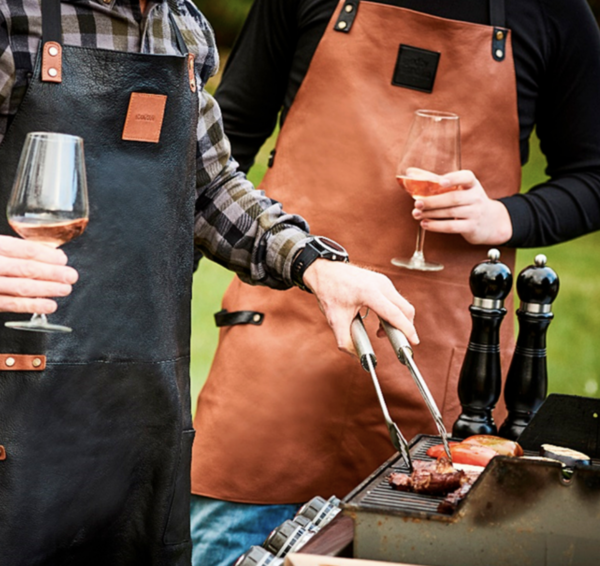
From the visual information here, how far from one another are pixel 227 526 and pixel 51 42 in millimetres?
1329

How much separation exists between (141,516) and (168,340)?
314mm

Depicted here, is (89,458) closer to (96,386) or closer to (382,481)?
(96,386)

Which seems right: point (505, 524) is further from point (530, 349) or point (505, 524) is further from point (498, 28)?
point (498, 28)

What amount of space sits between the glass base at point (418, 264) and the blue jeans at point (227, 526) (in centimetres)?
68

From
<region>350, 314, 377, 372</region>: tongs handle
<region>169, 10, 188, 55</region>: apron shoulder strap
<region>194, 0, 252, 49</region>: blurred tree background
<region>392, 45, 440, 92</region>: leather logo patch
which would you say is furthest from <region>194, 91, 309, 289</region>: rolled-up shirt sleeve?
<region>194, 0, 252, 49</region>: blurred tree background

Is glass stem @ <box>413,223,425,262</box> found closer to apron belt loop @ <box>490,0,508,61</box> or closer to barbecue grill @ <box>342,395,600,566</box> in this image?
apron belt loop @ <box>490,0,508,61</box>

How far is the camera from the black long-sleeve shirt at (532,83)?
2.45 metres

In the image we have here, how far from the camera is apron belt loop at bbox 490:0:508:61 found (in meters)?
2.43

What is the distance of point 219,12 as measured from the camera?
6234mm

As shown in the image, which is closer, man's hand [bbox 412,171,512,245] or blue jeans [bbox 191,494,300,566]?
man's hand [bbox 412,171,512,245]

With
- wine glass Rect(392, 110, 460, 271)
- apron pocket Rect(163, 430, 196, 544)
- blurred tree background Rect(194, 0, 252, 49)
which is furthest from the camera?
blurred tree background Rect(194, 0, 252, 49)

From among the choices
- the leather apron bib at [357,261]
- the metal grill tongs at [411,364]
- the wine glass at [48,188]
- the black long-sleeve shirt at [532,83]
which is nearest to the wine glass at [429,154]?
the leather apron bib at [357,261]

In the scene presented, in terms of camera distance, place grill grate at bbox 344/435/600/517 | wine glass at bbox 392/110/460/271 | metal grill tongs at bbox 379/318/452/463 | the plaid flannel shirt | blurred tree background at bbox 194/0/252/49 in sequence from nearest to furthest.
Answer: grill grate at bbox 344/435/600/517 → metal grill tongs at bbox 379/318/452/463 → the plaid flannel shirt → wine glass at bbox 392/110/460/271 → blurred tree background at bbox 194/0/252/49

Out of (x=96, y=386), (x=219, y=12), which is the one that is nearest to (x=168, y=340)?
(x=96, y=386)
